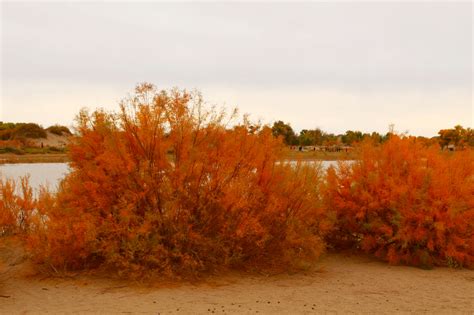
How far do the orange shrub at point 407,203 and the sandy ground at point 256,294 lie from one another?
928 mm

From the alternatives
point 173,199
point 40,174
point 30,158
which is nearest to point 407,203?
point 173,199

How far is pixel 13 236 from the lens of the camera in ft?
45.8

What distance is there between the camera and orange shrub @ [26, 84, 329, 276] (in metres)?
11.8

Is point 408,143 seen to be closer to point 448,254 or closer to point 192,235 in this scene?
point 448,254

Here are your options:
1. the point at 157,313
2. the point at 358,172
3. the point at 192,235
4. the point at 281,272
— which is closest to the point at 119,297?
the point at 157,313

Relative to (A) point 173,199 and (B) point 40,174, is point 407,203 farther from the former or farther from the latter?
(B) point 40,174

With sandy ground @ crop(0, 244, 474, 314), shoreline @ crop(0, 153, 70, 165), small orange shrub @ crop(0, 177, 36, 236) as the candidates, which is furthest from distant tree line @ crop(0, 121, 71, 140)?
sandy ground @ crop(0, 244, 474, 314)

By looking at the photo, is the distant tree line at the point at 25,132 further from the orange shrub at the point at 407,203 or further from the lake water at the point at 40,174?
the orange shrub at the point at 407,203

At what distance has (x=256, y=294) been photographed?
35.6 ft

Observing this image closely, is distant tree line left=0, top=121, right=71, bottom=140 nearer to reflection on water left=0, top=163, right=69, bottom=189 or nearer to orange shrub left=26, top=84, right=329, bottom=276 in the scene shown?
reflection on water left=0, top=163, right=69, bottom=189

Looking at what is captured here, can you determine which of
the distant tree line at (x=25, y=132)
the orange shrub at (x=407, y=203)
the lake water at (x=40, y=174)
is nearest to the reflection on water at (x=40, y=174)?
the lake water at (x=40, y=174)

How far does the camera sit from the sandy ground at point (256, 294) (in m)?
9.69

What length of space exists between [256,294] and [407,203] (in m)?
5.56

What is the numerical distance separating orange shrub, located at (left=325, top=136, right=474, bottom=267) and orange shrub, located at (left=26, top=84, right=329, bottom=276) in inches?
96.0
